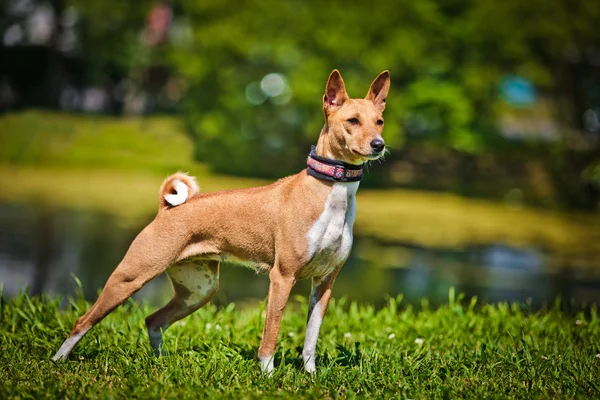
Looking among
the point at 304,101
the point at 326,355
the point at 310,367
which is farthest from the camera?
the point at 304,101

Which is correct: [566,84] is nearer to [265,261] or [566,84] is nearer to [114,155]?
[114,155]

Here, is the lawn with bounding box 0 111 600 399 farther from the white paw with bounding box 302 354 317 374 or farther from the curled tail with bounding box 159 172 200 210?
the curled tail with bounding box 159 172 200 210

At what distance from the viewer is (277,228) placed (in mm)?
4281

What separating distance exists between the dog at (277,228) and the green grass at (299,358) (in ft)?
0.83

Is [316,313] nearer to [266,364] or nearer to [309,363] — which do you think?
[309,363]

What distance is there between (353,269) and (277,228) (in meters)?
6.40

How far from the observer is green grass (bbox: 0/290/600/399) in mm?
4047

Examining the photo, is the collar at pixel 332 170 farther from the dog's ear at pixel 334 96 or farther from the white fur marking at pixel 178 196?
the white fur marking at pixel 178 196

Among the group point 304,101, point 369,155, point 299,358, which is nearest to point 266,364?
point 299,358

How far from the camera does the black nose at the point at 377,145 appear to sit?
407cm

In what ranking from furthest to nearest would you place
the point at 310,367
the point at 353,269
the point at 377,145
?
the point at 353,269 → the point at 310,367 → the point at 377,145

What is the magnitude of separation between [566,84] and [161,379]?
21.1 m

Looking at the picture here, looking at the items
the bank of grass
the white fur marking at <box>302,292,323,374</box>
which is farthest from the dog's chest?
the bank of grass

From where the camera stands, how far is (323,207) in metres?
4.21
